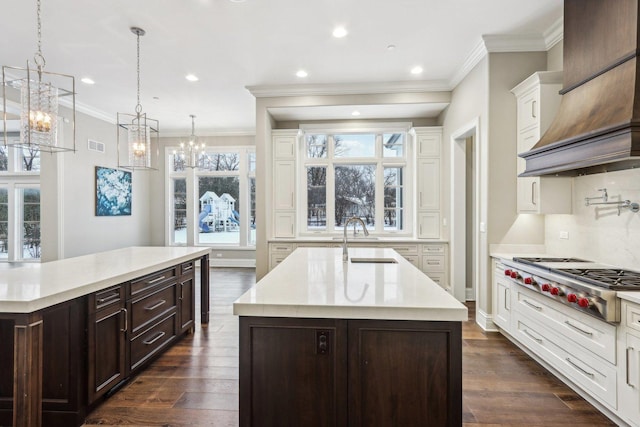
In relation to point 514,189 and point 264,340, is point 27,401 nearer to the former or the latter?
point 264,340

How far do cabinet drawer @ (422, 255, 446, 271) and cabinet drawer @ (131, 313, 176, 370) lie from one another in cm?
361

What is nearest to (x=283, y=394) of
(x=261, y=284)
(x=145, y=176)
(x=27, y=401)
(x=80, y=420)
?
(x=261, y=284)

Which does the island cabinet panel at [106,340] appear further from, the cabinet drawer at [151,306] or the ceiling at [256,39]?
the ceiling at [256,39]

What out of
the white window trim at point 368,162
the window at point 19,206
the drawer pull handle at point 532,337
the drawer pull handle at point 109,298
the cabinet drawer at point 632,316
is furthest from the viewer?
the window at point 19,206

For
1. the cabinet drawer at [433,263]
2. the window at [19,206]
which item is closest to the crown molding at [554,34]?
the cabinet drawer at [433,263]

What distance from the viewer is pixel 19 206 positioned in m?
7.11

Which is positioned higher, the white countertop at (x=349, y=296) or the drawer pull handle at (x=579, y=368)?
the white countertop at (x=349, y=296)

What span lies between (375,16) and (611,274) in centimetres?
286

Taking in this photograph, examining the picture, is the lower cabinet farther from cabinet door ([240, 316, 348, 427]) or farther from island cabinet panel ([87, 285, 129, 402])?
island cabinet panel ([87, 285, 129, 402])

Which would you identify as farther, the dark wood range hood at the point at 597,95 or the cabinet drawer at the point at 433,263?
the cabinet drawer at the point at 433,263

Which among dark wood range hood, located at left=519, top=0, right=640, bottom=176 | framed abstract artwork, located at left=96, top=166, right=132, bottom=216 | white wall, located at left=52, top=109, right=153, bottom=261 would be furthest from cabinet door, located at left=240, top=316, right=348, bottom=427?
framed abstract artwork, located at left=96, top=166, right=132, bottom=216

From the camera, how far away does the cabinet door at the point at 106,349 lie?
2104 mm

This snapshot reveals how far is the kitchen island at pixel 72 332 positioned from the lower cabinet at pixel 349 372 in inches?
42.4

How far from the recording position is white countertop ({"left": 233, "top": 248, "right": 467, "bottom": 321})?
1500 mm
